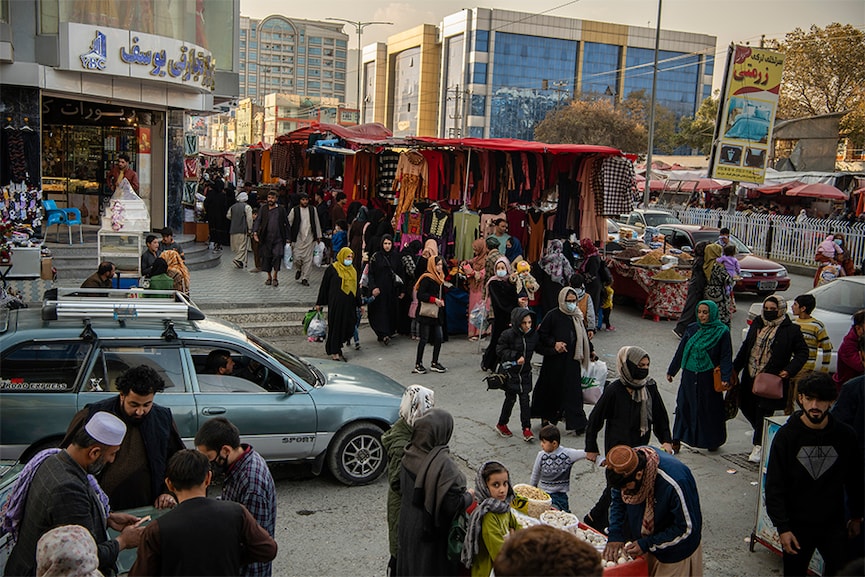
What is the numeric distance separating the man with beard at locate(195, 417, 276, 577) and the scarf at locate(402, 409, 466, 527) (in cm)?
82

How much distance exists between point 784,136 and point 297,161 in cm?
2483

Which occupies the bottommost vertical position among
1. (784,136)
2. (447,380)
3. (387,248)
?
(447,380)

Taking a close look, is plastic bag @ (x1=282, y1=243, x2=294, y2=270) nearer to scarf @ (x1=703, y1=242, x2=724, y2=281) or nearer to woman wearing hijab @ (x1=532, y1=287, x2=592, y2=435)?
scarf @ (x1=703, y1=242, x2=724, y2=281)

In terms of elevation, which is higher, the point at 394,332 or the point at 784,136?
the point at 784,136

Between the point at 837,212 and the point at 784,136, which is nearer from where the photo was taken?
the point at 837,212

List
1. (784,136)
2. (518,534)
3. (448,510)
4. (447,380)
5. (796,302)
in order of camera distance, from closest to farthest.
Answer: (518,534) → (448,510) → (796,302) → (447,380) → (784,136)

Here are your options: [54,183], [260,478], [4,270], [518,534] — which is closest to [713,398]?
[260,478]

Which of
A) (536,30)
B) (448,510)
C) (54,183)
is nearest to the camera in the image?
(448,510)

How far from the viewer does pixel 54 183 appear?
70.1 feet

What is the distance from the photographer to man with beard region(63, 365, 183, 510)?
16.4 feet

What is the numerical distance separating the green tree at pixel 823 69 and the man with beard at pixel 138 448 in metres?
34.7

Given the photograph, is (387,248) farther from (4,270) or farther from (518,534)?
(518,534)

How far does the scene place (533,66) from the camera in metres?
96.9

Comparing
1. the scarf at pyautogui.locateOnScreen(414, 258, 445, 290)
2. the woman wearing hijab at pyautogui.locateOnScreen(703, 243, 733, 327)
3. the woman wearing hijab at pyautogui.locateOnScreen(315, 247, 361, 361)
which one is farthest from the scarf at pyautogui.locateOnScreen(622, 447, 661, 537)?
the woman wearing hijab at pyautogui.locateOnScreen(703, 243, 733, 327)
